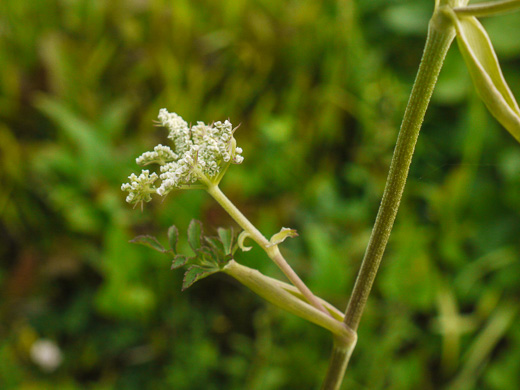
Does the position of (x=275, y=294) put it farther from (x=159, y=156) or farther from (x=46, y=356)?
(x=46, y=356)

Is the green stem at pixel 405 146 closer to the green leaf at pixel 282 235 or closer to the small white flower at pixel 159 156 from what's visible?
the green leaf at pixel 282 235

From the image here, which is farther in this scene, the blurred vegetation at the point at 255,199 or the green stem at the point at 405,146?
the blurred vegetation at the point at 255,199

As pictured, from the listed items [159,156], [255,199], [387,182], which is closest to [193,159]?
[159,156]

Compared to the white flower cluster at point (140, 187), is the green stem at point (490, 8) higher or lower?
lower

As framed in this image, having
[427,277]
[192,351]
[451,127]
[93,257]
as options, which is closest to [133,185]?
[192,351]

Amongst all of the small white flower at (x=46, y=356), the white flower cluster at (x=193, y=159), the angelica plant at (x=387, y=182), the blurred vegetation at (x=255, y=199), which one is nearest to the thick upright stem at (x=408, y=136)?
the angelica plant at (x=387, y=182)

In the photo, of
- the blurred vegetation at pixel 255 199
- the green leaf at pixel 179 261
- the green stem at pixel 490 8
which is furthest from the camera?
the blurred vegetation at pixel 255 199

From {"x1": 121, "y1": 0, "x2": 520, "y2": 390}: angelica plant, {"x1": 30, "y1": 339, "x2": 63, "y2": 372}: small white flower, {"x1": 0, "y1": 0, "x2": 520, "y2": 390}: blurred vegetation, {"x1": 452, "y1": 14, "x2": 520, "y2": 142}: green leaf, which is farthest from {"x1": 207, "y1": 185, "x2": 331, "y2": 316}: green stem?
{"x1": 30, "y1": 339, "x2": 63, "y2": 372}: small white flower

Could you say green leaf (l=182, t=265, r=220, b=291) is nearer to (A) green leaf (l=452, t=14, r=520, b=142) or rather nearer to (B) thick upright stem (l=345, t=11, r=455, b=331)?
(B) thick upright stem (l=345, t=11, r=455, b=331)
